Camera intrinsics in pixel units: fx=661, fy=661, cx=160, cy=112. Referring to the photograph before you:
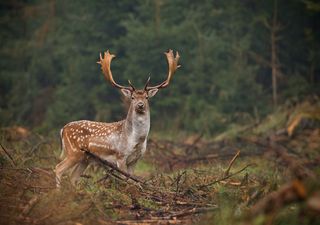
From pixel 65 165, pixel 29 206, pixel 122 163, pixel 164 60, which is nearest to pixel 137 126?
pixel 122 163

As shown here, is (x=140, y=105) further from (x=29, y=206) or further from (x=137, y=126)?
(x=29, y=206)

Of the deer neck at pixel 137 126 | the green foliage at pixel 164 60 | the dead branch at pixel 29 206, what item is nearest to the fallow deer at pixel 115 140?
the deer neck at pixel 137 126

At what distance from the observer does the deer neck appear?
11203 mm

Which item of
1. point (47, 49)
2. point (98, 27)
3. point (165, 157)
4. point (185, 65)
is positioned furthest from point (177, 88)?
point (165, 157)

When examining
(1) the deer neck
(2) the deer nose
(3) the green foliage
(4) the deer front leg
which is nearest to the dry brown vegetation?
(4) the deer front leg

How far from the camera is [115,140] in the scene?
1134cm

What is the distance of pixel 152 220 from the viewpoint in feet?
26.7

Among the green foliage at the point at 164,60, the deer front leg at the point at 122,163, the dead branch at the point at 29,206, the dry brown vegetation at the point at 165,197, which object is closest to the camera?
the dry brown vegetation at the point at 165,197

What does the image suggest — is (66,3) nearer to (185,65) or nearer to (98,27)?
(98,27)

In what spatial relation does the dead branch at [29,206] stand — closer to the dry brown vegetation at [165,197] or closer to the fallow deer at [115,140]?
→ the dry brown vegetation at [165,197]

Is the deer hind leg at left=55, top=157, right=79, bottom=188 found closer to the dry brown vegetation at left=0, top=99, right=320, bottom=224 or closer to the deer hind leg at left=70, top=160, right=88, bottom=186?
the deer hind leg at left=70, top=160, right=88, bottom=186

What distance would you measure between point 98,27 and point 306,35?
8.37 m

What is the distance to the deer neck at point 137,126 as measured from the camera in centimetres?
1120

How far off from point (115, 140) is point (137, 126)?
1.50ft
